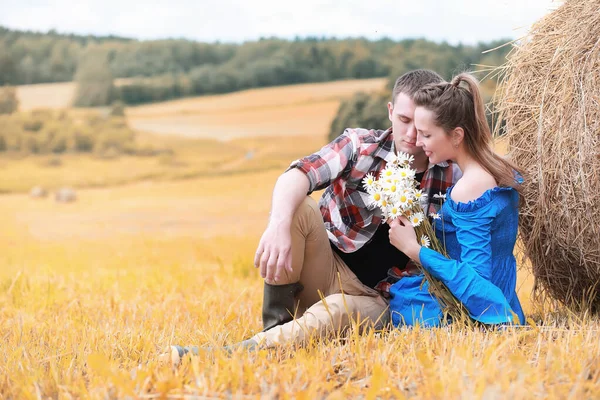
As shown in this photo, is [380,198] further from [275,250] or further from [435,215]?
[275,250]

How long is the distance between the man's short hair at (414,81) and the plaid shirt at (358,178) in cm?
24

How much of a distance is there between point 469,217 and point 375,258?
670 millimetres

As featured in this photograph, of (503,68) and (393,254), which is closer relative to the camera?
(393,254)

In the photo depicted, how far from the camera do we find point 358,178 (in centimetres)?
347

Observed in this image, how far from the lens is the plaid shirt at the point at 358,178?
11.1 ft

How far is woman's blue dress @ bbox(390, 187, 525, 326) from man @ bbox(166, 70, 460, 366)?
0.23 meters

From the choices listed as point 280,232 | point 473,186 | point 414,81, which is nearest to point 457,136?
point 473,186

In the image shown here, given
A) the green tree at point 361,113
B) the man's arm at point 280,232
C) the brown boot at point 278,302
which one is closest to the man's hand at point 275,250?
the man's arm at point 280,232

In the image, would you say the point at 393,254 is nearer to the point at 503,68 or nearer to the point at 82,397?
the point at 503,68

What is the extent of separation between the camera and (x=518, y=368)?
2.47 meters

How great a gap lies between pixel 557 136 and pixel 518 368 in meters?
1.34

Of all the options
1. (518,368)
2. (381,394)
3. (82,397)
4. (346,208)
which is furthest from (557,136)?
(82,397)

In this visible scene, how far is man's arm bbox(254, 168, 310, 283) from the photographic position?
2.97 metres

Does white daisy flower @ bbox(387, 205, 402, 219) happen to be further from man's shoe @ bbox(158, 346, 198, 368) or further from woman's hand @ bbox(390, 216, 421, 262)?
man's shoe @ bbox(158, 346, 198, 368)
